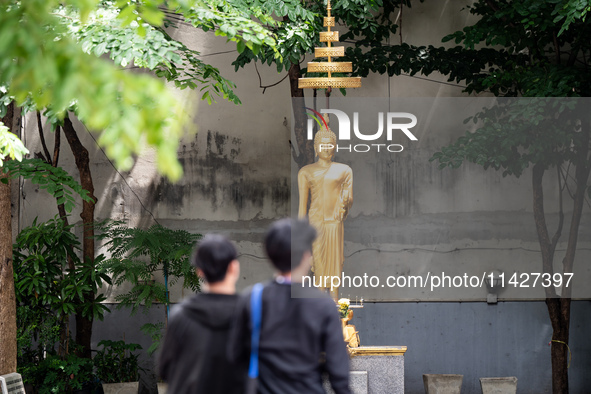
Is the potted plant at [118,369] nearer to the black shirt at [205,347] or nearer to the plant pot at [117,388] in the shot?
the plant pot at [117,388]

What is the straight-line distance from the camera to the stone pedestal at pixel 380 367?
7.20 m

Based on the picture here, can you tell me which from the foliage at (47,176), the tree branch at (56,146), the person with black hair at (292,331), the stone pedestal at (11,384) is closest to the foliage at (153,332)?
the stone pedestal at (11,384)

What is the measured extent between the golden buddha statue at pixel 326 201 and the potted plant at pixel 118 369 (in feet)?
11.8

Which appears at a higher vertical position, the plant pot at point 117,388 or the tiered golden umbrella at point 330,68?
the tiered golden umbrella at point 330,68

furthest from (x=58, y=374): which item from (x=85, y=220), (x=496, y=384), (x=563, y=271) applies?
(x=563, y=271)

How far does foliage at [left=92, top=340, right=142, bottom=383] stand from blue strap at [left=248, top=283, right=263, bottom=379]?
732 centimetres

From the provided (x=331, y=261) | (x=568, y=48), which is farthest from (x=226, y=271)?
(x=568, y=48)

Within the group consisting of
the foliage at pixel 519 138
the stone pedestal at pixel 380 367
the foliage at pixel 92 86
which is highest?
the foliage at pixel 519 138

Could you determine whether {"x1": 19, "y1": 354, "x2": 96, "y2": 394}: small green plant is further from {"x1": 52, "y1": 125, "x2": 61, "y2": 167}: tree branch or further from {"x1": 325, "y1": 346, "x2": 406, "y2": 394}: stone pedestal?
{"x1": 325, "y1": 346, "x2": 406, "y2": 394}: stone pedestal

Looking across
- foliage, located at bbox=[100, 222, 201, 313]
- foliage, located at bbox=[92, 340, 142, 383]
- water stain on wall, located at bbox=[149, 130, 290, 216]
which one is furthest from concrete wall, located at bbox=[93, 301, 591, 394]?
foliage, located at bbox=[92, 340, 142, 383]

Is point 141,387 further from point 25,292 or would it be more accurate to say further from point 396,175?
point 396,175

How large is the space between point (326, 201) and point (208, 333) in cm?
465

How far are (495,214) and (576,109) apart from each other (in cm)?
216

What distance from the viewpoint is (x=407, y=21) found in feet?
36.1
